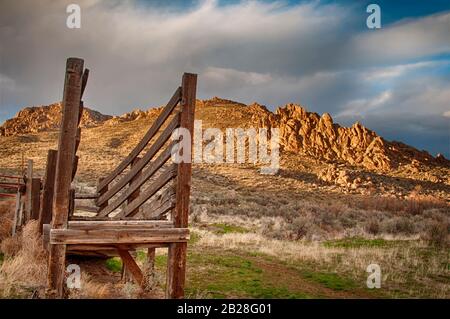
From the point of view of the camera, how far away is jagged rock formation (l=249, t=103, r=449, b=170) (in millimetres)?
73750

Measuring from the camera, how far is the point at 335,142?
83125 mm

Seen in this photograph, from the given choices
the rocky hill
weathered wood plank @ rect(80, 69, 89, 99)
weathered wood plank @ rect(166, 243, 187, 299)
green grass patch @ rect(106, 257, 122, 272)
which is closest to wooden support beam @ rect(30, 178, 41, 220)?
green grass patch @ rect(106, 257, 122, 272)

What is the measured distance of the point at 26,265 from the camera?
7.26 metres

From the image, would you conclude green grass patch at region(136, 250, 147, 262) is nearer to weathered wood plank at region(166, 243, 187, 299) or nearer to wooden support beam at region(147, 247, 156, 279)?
wooden support beam at region(147, 247, 156, 279)

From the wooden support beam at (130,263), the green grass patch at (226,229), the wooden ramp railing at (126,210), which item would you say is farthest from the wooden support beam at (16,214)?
the green grass patch at (226,229)

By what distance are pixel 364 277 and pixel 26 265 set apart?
796 cm

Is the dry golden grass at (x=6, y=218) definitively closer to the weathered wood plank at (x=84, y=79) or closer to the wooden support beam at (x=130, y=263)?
the wooden support beam at (x=130, y=263)

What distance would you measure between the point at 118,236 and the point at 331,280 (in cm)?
652

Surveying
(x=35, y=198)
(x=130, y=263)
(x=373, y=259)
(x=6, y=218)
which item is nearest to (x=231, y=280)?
(x=130, y=263)

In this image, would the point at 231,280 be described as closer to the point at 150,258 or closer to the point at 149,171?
the point at 150,258

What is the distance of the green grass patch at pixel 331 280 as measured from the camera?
9.60 m

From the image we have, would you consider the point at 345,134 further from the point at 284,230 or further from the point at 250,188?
the point at 284,230

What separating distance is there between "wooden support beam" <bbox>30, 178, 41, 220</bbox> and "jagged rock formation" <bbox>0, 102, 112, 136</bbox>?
374 feet
